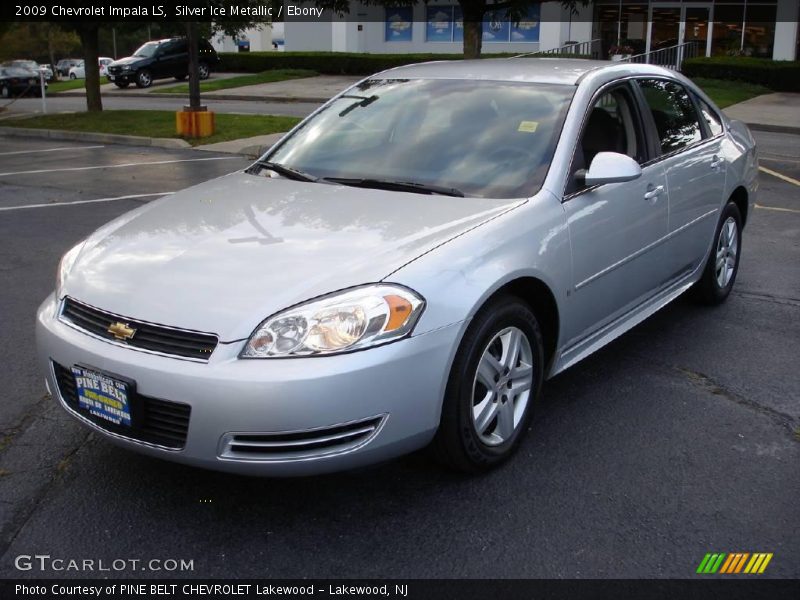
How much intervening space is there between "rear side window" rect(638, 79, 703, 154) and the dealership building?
25.9 m

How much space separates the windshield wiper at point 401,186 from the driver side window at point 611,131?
605 mm

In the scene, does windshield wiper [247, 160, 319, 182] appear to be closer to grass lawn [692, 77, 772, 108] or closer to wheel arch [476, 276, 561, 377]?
wheel arch [476, 276, 561, 377]

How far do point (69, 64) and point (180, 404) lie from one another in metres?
62.5

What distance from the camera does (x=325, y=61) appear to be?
116 ft

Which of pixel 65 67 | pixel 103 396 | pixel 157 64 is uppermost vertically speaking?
pixel 157 64

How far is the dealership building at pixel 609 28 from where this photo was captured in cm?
3189

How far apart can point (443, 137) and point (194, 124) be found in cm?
1250

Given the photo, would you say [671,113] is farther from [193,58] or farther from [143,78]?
[143,78]

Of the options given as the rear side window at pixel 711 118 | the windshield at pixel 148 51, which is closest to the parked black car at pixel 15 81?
the windshield at pixel 148 51

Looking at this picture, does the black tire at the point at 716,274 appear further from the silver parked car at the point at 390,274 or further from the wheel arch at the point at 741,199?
the silver parked car at the point at 390,274

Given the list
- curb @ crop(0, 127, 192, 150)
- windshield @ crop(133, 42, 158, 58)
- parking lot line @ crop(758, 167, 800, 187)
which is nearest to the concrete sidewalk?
parking lot line @ crop(758, 167, 800, 187)

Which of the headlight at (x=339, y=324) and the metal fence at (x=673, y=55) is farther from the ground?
the metal fence at (x=673, y=55)

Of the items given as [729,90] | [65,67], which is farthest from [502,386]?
[65,67]
